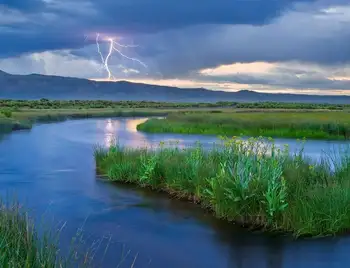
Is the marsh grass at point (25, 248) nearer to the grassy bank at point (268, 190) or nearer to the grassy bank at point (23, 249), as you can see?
the grassy bank at point (23, 249)

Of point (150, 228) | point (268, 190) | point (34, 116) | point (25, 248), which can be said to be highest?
point (268, 190)

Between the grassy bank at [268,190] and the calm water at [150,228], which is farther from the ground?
the grassy bank at [268,190]

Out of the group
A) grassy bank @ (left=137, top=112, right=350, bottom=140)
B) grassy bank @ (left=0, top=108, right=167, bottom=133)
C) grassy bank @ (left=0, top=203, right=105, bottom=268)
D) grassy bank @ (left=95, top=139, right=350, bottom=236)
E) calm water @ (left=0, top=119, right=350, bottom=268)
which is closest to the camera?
grassy bank @ (left=0, top=203, right=105, bottom=268)

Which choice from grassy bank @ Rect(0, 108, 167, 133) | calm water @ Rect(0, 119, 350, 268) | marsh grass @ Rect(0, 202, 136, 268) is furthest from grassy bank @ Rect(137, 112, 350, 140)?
marsh grass @ Rect(0, 202, 136, 268)

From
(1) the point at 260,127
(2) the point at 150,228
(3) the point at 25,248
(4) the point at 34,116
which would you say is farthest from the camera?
(4) the point at 34,116

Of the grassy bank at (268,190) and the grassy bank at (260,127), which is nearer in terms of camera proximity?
the grassy bank at (268,190)

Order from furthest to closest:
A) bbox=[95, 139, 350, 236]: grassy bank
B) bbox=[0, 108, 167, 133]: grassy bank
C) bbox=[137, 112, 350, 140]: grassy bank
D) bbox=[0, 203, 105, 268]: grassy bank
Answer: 1. bbox=[0, 108, 167, 133]: grassy bank
2. bbox=[137, 112, 350, 140]: grassy bank
3. bbox=[95, 139, 350, 236]: grassy bank
4. bbox=[0, 203, 105, 268]: grassy bank

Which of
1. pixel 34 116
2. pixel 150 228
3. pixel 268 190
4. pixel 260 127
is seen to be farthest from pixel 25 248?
pixel 34 116

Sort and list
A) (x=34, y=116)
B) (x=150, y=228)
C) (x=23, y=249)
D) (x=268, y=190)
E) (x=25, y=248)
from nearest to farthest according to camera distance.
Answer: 1. (x=25, y=248)
2. (x=23, y=249)
3. (x=268, y=190)
4. (x=150, y=228)
5. (x=34, y=116)

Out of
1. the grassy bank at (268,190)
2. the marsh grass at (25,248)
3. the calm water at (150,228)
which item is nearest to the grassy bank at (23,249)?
the marsh grass at (25,248)

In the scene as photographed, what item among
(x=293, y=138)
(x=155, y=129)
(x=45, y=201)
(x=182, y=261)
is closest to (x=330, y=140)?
(x=293, y=138)

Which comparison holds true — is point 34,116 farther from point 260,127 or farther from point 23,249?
point 23,249

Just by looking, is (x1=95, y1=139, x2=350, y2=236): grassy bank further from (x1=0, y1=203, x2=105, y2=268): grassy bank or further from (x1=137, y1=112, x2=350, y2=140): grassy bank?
(x1=137, y1=112, x2=350, y2=140): grassy bank

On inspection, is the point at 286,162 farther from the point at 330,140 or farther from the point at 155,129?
the point at 155,129
